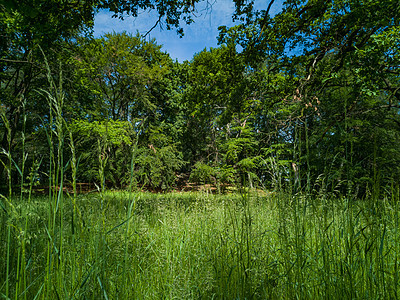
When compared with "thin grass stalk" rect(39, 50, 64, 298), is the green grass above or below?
below

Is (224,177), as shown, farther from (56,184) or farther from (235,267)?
(56,184)

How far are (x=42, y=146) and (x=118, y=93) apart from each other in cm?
652

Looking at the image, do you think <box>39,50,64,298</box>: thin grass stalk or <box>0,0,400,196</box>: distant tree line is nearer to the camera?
<box>39,50,64,298</box>: thin grass stalk

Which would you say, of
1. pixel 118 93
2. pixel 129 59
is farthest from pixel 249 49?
pixel 118 93

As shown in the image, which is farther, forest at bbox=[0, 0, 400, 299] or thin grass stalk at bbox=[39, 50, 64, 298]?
forest at bbox=[0, 0, 400, 299]

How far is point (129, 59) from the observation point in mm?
13391

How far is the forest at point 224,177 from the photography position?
1021 millimetres

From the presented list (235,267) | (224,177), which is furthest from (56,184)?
(224,177)

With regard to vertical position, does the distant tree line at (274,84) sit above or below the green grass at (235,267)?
above

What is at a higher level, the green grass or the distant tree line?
the distant tree line

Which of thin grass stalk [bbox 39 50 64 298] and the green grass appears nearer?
thin grass stalk [bbox 39 50 64 298]

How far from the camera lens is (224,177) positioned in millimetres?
10922

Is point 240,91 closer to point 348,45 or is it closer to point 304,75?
point 304,75

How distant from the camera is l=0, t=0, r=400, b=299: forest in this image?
1021 millimetres
